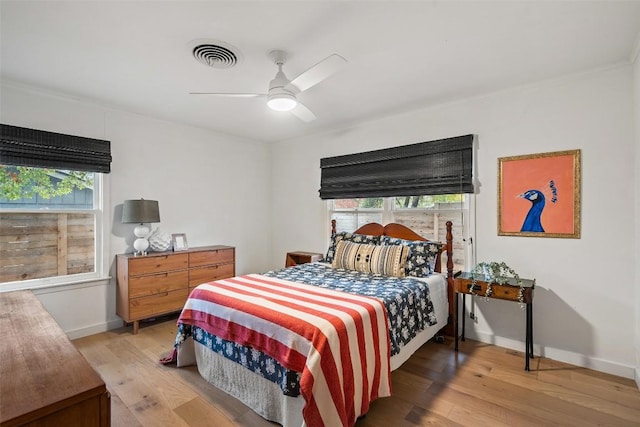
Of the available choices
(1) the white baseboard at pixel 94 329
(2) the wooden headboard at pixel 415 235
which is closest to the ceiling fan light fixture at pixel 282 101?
(2) the wooden headboard at pixel 415 235

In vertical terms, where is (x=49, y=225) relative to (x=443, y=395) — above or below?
above

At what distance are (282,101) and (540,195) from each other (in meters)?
2.46

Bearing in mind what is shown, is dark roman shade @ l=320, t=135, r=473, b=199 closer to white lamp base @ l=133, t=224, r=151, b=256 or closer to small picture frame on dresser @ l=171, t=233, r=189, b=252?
small picture frame on dresser @ l=171, t=233, r=189, b=252

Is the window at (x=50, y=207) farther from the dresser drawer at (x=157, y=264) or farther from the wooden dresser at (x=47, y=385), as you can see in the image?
the wooden dresser at (x=47, y=385)

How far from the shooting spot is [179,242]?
3.81 meters

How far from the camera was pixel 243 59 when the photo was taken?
7.52 feet

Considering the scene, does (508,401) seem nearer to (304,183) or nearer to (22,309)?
(22,309)

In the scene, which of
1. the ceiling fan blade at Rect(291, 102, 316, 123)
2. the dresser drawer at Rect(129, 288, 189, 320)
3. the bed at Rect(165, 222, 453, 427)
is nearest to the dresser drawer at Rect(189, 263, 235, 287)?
the dresser drawer at Rect(129, 288, 189, 320)

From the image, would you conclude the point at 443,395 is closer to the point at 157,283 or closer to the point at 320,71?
the point at 320,71

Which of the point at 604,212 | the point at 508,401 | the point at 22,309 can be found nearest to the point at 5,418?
the point at 22,309

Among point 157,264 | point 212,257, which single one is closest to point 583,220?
point 212,257

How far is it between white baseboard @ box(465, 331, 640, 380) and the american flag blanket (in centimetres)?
160

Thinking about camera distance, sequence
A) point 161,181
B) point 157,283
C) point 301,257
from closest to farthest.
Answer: point 157,283
point 161,181
point 301,257

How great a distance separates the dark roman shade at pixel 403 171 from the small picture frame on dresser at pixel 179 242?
1943mm
